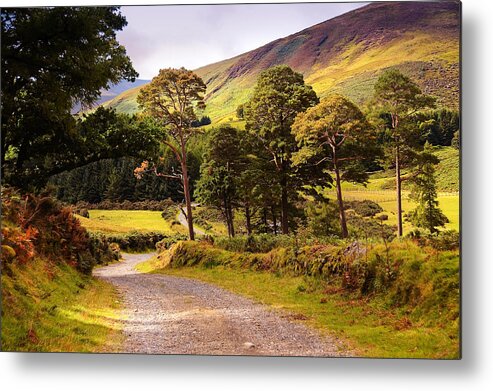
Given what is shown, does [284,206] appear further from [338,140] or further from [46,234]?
[46,234]

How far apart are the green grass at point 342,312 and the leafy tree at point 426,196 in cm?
94

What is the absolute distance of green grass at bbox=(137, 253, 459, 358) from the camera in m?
5.78

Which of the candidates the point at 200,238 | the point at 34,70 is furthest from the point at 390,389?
the point at 34,70

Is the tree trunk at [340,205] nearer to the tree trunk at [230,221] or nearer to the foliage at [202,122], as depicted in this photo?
the tree trunk at [230,221]

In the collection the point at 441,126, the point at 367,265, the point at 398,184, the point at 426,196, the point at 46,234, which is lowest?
the point at 367,265

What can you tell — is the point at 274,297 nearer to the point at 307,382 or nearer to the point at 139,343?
the point at 307,382

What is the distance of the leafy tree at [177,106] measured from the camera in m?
6.52

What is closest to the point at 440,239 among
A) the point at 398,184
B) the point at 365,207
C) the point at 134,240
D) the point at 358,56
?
the point at 398,184

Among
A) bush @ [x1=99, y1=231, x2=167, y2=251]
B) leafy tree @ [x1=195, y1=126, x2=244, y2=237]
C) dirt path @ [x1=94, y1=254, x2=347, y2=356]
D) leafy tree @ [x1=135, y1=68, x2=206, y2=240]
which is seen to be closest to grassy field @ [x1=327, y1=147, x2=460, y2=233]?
leafy tree @ [x1=195, y1=126, x2=244, y2=237]

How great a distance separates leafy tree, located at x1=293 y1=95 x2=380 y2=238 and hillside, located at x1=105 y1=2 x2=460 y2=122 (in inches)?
6.7

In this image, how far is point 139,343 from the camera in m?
6.21

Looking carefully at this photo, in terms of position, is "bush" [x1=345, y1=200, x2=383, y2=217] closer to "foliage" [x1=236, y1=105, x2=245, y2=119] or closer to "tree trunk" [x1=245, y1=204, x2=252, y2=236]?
"tree trunk" [x1=245, y1=204, x2=252, y2=236]

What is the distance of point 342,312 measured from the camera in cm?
611

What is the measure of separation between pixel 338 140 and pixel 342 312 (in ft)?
6.20
